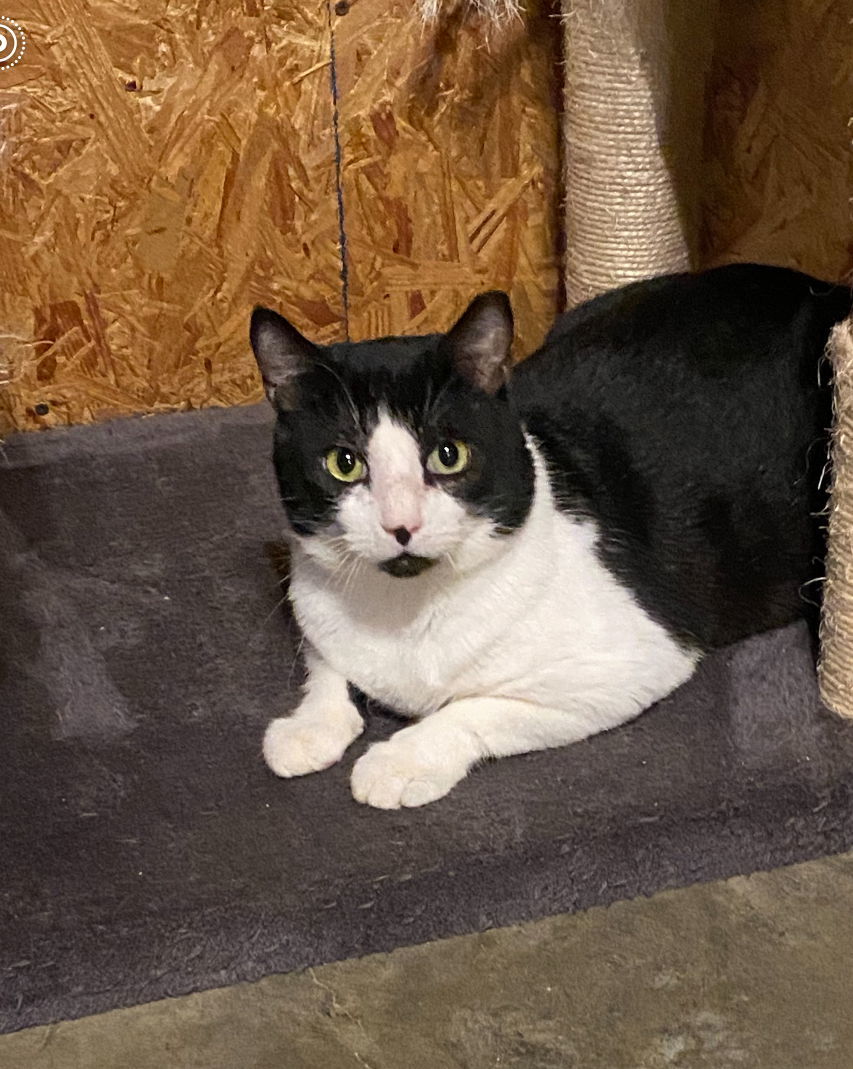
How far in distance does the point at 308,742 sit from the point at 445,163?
116cm

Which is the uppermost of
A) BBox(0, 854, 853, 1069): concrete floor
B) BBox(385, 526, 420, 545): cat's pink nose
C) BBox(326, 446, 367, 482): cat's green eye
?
BBox(326, 446, 367, 482): cat's green eye

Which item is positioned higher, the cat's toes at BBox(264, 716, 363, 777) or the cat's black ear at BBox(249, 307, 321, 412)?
the cat's black ear at BBox(249, 307, 321, 412)

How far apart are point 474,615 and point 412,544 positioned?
0.66 ft

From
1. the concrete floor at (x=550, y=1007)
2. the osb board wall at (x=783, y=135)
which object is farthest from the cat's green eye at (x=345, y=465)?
the osb board wall at (x=783, y=135)

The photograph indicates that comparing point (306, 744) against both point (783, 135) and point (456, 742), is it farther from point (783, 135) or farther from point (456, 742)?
point (783, 135)

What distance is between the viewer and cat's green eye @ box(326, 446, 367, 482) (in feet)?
4.47

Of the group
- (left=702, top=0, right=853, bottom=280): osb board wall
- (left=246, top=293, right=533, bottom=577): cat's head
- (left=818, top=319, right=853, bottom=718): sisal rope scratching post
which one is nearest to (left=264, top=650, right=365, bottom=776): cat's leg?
(left=246, top=293, right=533, bottom=577): cat's head

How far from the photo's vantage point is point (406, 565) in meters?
1.37

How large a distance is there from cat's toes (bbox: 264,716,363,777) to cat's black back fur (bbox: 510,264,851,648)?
394 millimetres

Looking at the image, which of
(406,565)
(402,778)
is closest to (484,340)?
(406,565)

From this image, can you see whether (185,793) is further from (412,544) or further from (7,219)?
(7,219)

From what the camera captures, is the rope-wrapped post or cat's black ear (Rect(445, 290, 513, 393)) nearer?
cat's black ear (Rect(445, 290, 513, 393))

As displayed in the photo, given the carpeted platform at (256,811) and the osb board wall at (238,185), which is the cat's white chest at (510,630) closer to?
the carpeted platform at (256,811)

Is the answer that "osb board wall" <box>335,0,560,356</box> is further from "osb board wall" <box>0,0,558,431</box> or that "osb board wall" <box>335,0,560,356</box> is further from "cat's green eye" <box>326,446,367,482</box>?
"cat's green eye" <box>326,446,367,482</box>
